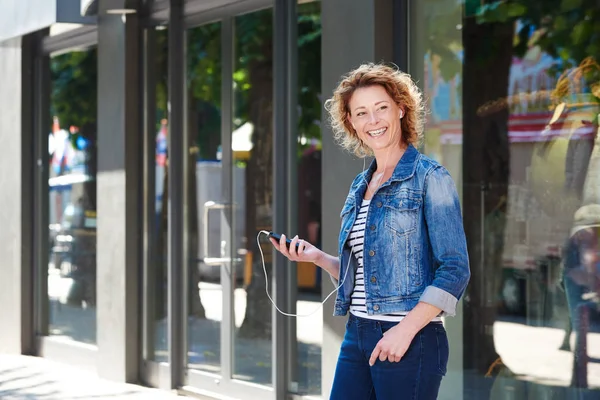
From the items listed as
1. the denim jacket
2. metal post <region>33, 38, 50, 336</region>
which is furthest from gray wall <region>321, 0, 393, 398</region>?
metal post <region>33, 38, 50, 336</region>

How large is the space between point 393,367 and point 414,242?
14.9 inches

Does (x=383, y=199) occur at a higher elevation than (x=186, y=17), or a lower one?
lower

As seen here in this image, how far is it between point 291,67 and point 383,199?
3.69 m

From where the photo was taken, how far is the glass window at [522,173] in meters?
5.13

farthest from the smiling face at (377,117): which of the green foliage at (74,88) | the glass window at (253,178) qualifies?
the green foliage at (74,88)

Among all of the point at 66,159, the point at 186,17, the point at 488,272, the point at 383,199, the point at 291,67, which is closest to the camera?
the point at 383,199

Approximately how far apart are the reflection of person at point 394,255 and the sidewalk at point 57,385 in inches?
181

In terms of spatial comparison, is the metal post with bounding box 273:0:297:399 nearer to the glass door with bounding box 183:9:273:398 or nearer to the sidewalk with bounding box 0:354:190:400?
the glass door with bounding box 183:9:273:398

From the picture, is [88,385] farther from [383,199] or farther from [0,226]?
[383,199]

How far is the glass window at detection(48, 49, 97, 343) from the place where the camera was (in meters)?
9.16

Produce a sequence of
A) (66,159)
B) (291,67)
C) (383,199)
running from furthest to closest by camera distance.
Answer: (66,159)
(291,67)
(383,199)

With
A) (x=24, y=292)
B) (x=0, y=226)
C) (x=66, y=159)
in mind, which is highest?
(x=66, y=159)

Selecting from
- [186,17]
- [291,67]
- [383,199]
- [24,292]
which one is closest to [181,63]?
[186,17]

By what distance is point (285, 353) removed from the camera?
268 inches
